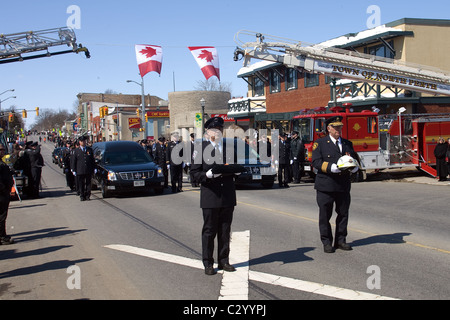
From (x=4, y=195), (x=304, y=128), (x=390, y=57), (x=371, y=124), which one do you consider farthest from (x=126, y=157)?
(x=390, y=57)

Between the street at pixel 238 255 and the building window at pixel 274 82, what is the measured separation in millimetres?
22244

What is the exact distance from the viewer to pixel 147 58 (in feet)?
61.4

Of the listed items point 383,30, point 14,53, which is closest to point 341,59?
point 383,30

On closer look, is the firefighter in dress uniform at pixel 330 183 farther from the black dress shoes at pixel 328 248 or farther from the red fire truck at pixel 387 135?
the red fire truck at pixel 387 135

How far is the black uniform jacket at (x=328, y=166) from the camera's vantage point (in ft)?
23.2

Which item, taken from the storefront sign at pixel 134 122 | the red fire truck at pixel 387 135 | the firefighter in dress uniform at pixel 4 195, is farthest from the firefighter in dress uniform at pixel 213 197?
the storefront sign at pixel 134 122

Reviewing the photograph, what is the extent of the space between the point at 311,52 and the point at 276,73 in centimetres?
1635

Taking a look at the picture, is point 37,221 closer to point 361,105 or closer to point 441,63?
point 361,105

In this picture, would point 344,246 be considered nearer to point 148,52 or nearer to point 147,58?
point 147,58

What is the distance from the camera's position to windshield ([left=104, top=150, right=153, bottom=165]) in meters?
16.0

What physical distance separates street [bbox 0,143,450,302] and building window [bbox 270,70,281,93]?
73.0ft

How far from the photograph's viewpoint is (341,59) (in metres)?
18.1
